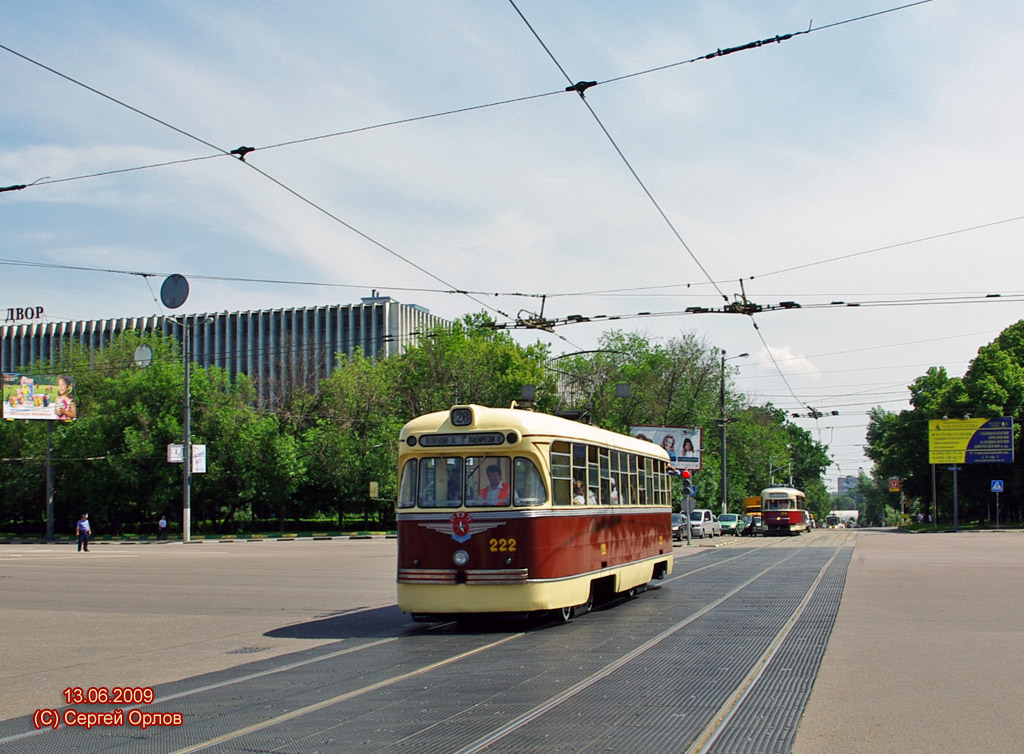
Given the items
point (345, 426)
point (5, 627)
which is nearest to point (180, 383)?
point (345, 426)

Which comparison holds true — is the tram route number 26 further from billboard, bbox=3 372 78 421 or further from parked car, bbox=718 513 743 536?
billboard, bbox=3 372 78 421

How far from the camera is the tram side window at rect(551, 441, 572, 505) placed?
1409cm

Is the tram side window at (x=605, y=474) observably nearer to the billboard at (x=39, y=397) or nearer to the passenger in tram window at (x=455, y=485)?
the passenger in tram window at (x=455, y=485)

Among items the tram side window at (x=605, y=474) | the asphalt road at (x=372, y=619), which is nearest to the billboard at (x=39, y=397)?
A: the asphalt road at (x=372, y=619)

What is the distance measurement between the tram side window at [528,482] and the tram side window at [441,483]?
0.76m

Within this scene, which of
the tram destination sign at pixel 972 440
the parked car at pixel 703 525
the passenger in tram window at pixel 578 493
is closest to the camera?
the passenger in tram window at pixel 578 493

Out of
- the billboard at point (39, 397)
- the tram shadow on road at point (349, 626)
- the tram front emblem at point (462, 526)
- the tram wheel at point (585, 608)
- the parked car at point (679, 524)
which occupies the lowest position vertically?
the parked car at point (679, 524)

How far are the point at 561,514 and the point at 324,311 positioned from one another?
91588mm

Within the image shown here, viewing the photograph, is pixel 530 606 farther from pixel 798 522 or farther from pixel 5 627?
pixel 798 522

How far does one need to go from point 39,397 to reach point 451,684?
58.4 meters

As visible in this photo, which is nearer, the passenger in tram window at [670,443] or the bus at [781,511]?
the passenger in tram window at [670,443]

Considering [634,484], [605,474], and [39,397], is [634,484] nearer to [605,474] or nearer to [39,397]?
[605,474]

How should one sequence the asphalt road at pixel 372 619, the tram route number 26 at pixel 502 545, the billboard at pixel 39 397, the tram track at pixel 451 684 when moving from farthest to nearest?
the billboard at pixel 39 397
the tram route number 26 at pixel 502 545
the asphalt road at pixel 372 619
the tram track at pixel 451 684

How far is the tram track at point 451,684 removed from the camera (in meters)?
7.05
